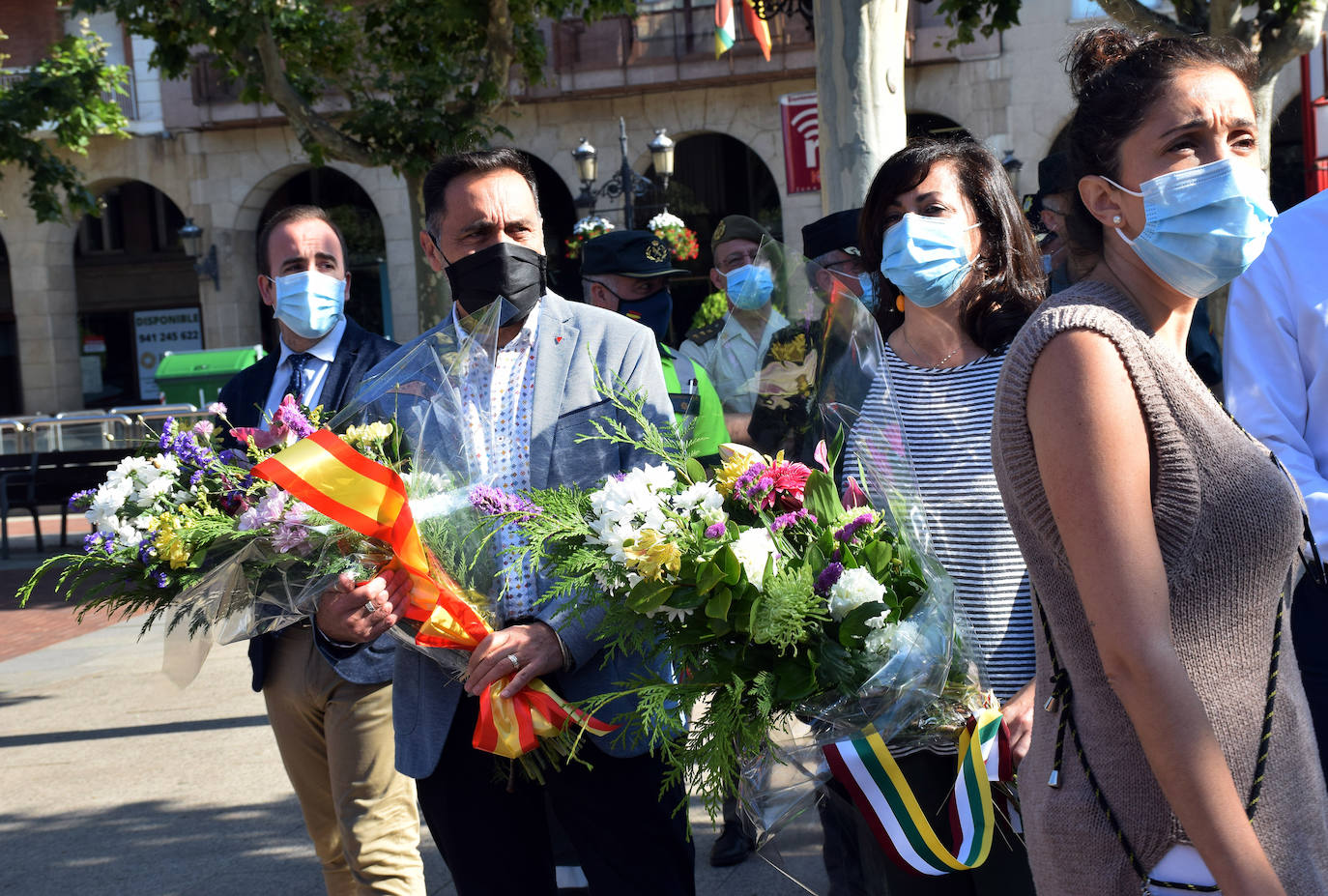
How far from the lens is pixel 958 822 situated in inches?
82.1

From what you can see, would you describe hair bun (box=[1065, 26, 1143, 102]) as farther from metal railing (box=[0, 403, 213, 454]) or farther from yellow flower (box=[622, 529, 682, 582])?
metal railing (box=[0, 403, 213, 454])

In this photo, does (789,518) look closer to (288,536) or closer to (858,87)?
(288,536)

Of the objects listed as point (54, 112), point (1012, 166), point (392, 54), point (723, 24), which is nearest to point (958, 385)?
point (723, 24)

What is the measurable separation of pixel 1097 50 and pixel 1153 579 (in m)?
1.12

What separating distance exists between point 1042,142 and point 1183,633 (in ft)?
65.2

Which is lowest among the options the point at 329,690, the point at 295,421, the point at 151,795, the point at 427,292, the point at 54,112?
the point at 151,795

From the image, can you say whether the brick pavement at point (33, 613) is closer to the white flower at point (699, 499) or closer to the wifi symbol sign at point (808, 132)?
the wifi symbol sign at point (808, 132)

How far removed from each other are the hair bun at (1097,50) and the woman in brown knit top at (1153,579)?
35 cm

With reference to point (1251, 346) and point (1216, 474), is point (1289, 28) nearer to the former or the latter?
point (1251, 346)

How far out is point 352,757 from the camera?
325cm

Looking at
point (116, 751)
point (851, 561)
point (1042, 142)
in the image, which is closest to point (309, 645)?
point (851, 561)

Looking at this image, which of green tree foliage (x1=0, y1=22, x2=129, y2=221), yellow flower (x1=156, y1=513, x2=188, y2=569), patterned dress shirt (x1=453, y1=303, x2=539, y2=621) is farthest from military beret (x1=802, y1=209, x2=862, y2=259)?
green tree foliage (x1=0, y1=22, x2=129, y2=221)

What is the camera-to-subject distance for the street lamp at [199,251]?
22.0 meters

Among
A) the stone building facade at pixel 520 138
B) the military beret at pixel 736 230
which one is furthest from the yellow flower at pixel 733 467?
the stone building facade at pixel 520 138
